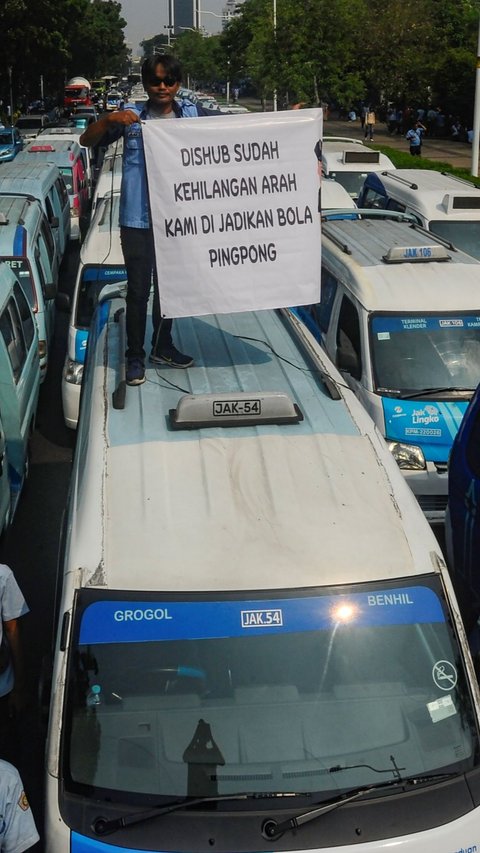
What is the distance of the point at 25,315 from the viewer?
1019 centimetres

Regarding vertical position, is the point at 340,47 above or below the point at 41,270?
above

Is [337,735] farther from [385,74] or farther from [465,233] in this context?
[385,74]

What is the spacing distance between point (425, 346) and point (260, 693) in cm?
546

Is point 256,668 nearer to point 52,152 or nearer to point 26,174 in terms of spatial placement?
point 26,174

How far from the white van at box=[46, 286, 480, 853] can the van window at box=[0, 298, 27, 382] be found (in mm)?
5285

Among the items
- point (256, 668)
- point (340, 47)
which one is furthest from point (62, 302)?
point (340, 47)

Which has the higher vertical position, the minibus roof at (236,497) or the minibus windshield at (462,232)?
the minibus roof at (236,497)

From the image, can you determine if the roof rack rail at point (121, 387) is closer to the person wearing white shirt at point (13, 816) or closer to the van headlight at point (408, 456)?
the person wearing white shirt at point (13, 816)

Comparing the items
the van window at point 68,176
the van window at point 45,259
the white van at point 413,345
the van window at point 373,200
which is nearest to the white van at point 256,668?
the white van at point 413,345

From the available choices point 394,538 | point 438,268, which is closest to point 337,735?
point 394,538

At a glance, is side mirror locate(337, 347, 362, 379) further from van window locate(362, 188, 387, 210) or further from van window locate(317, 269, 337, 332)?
van window locate(362, 188, 387, 210)

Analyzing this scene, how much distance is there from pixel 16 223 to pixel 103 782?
32.6 feet

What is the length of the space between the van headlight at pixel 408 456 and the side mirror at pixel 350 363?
0.73 m

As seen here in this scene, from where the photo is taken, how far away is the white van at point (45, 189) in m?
15.5
